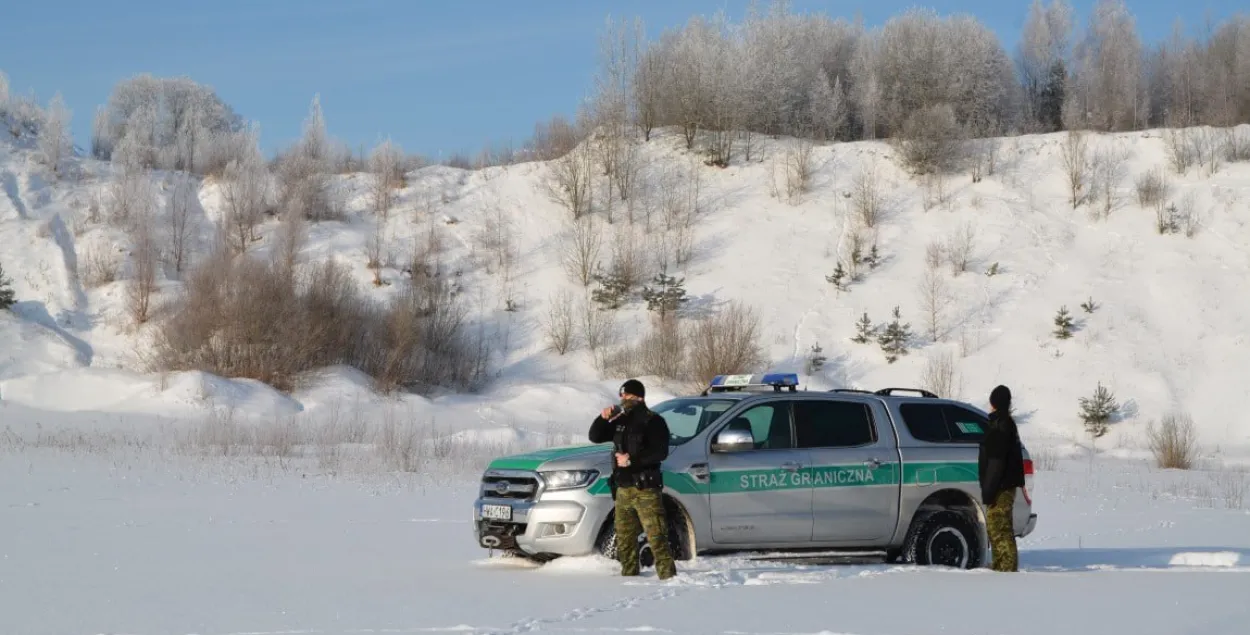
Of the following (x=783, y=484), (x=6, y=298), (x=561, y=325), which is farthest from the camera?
(x=561, y=325)

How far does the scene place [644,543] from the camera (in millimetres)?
11188

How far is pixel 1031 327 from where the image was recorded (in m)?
42.3

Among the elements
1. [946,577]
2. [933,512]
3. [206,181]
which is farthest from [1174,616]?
[206,181]

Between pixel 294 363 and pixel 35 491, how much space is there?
21164 mm

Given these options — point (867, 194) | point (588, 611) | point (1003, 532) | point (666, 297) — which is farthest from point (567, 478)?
point (867, 194)

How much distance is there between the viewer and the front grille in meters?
11.2


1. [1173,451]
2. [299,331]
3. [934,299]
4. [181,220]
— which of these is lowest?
[1173,451]

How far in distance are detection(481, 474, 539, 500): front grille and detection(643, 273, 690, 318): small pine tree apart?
3254cm

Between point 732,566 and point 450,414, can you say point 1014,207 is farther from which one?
point 732,566

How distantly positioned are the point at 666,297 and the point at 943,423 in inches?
1251

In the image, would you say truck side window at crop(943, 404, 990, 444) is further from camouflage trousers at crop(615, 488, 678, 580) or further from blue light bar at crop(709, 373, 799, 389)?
camouflage trousers at crop(615, 488, 678, 580)

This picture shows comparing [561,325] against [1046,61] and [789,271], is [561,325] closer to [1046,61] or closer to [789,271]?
[789,271]

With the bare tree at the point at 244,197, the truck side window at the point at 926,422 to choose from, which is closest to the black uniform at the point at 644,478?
the truck side window at the point at 926,422

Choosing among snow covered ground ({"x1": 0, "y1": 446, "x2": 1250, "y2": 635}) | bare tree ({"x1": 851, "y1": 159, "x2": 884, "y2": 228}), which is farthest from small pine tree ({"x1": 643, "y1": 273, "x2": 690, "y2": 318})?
snow covered ground ({"x1": 0, "y1": 446, "x2": 1250, "y2": 635})
